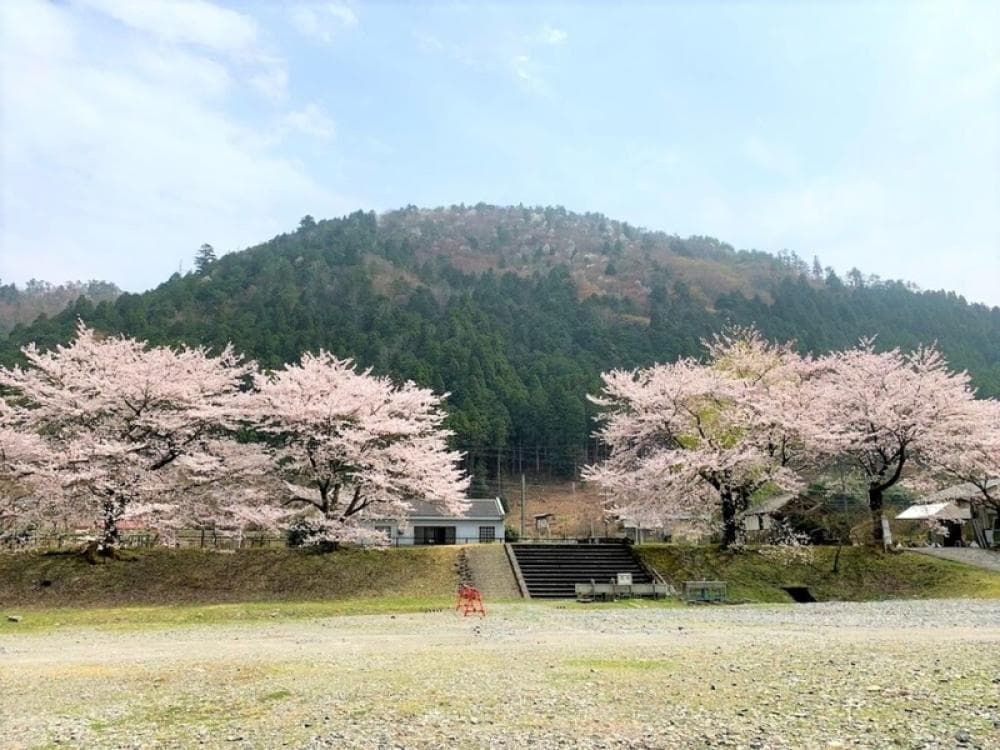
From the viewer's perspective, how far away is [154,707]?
23.5 ft

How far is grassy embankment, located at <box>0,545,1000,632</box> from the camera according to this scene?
21.3 m

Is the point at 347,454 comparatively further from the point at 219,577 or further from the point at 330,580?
the point at 219,577

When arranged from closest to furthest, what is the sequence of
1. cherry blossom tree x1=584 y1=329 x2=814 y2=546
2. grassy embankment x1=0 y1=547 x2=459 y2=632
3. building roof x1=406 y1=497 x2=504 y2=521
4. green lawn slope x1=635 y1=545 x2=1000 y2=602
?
grassy embankment x1=0 y1=547 x2=459 y2=632
green lawn slope x1=635 y1=545 x2=1000 y2=602
cherry blossom tree x1=584 y1=329 x2=814 y2=546
building roof x1=406 y1=497 x2=504 y2=521

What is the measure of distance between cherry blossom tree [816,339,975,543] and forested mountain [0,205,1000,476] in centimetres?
4238

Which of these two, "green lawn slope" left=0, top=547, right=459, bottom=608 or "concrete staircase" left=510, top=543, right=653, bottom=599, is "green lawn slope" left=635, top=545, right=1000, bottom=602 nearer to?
"concrete staircase" left=510, top=543, right=653, bottom=599

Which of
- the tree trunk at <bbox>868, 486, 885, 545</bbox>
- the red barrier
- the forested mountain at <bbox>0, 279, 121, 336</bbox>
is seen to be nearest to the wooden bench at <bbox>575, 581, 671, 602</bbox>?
the red barrier

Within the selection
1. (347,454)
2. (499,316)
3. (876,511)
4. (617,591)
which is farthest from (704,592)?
(499,316)

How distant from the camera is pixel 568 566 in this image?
26203 mm

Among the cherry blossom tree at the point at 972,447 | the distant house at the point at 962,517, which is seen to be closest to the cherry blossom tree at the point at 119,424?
the cherry blossom tree at the point at 972,447

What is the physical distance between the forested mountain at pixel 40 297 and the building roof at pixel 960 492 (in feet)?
348

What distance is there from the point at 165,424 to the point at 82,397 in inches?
130

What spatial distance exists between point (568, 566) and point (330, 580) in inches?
328

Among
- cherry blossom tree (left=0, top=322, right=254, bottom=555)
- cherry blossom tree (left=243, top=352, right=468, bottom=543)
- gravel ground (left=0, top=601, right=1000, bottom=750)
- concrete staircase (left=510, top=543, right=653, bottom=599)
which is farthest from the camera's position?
cherry blossom tree (left=243, top=352, right=468, bottom=543)

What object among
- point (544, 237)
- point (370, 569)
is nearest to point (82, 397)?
point (370, 569)
